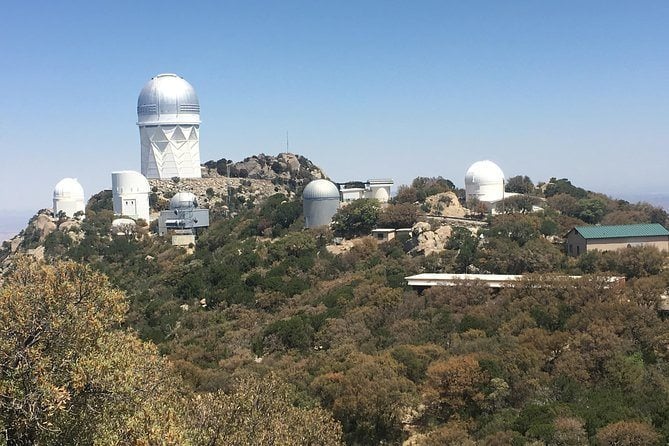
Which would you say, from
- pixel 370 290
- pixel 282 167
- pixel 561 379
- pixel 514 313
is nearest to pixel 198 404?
pixel 561 379

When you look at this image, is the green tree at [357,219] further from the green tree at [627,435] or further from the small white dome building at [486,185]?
the green tree at [627,435]

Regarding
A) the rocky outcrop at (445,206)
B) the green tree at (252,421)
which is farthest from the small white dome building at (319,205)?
the green tree at (252,421)

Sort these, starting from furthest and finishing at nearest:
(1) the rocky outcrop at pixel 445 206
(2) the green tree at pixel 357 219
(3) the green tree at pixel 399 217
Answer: (1) the rocky outcrop at pixel 445 206, (2) the green tree at pixel 357 219, (3) the green tree at pixel 399 217

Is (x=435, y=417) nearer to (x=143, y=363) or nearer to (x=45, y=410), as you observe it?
(x=143, y=363)

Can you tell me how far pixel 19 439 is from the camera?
10547mm

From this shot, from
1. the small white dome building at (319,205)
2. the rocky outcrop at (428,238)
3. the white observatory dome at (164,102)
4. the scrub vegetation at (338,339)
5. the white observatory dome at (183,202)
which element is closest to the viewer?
the scrub vegetation at (338,339)

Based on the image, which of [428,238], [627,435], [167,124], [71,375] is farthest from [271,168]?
[71,375]

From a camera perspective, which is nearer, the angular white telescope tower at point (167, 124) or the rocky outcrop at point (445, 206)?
the rocky outcrop at point (445, 206)

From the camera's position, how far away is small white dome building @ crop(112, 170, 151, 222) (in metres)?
54.0

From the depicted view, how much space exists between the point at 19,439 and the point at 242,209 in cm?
4471

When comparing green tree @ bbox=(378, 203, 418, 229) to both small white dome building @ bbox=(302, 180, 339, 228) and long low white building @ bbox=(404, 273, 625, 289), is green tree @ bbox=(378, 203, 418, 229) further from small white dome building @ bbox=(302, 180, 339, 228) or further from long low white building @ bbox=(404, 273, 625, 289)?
long low white building @ bbox=(404, 273, 625, 289)

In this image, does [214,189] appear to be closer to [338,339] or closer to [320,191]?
[320,191]

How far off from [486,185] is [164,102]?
2248cm

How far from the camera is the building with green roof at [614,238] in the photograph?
3359 cm
